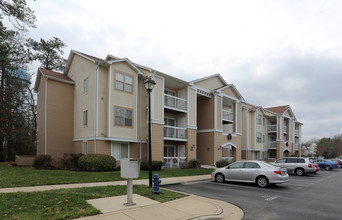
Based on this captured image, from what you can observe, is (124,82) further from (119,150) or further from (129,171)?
(129,171)

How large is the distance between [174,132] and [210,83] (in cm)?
833

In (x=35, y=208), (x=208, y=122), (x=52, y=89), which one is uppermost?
(x=52, y=89)

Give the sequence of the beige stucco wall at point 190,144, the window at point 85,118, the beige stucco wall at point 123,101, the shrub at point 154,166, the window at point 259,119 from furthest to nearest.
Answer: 1. the window at point 259,119
2. the beige stucco wall at point 190,144
3. the window at point 85,118
4. the beige stucco wall at point 123,101
5. the shrub at point 154,166

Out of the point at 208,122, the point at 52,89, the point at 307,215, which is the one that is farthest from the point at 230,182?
the point at 52,89

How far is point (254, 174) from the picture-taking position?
12.7 metres

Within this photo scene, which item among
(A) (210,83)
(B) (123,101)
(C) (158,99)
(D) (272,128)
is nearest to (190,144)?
(C) (158,99)

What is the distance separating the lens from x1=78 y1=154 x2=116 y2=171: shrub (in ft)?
53.9

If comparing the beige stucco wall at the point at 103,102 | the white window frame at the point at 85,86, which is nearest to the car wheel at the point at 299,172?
the beige stucco wall at the point at 103,102

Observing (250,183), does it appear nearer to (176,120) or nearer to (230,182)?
(230,182)

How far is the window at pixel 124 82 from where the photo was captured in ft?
64.1

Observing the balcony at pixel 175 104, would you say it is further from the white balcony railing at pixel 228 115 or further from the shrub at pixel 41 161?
the shrub at pixel 41 161

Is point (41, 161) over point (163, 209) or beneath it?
beneath

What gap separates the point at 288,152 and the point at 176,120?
3277 cm

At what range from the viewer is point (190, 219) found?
6.34 m
